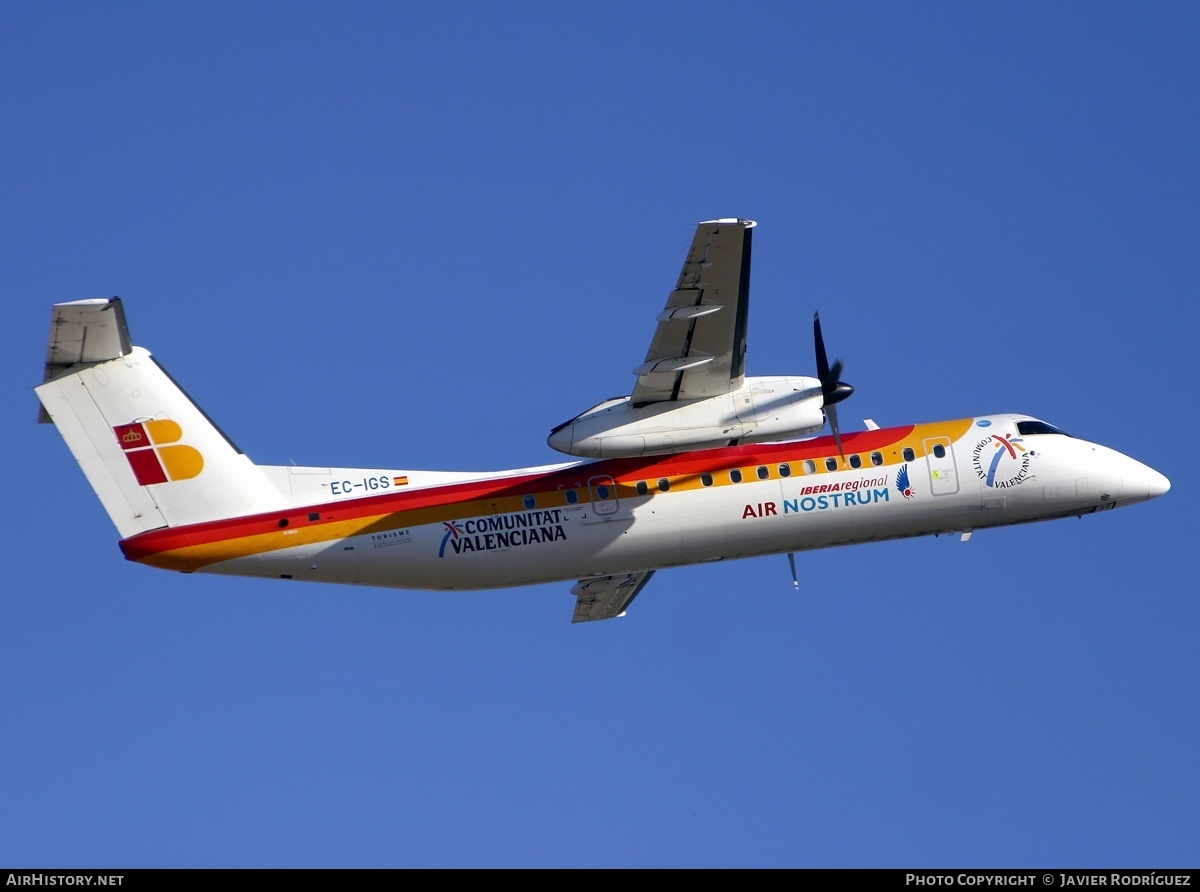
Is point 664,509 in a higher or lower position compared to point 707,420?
lower

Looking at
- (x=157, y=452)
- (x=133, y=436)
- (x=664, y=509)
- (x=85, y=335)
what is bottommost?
(x=664, y=509)

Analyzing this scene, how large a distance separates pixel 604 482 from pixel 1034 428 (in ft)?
28.7

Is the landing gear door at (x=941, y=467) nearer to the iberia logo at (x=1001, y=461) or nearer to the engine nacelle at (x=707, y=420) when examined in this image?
the iberia logo at (x=1001, y=461)

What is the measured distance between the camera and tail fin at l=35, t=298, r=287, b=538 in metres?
23.5

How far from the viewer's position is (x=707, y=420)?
80.8 feet

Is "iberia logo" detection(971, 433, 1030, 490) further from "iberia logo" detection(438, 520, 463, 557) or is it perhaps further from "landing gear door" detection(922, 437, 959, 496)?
"iberia logo" detection(438, 520, 463, 557)

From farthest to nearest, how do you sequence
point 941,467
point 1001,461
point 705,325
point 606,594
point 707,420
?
point 606,594, point 1001,461, point 941,467, point 707,420, point 705,325

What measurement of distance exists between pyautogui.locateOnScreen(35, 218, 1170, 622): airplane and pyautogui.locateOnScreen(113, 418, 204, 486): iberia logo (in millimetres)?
26

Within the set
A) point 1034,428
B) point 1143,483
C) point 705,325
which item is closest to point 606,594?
point 705,325

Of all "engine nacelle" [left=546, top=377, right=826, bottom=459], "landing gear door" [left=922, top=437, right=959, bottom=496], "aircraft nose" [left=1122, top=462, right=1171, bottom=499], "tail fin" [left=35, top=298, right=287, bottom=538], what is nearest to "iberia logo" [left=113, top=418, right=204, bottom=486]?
"tail fin" [left=35, top=298, right=287, bottom=538]

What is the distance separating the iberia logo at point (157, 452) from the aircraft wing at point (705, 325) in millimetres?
7657

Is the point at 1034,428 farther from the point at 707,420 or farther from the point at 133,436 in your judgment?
the point at 133,436

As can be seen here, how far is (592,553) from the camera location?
995 inches

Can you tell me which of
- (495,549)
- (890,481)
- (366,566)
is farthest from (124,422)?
(890,481)
